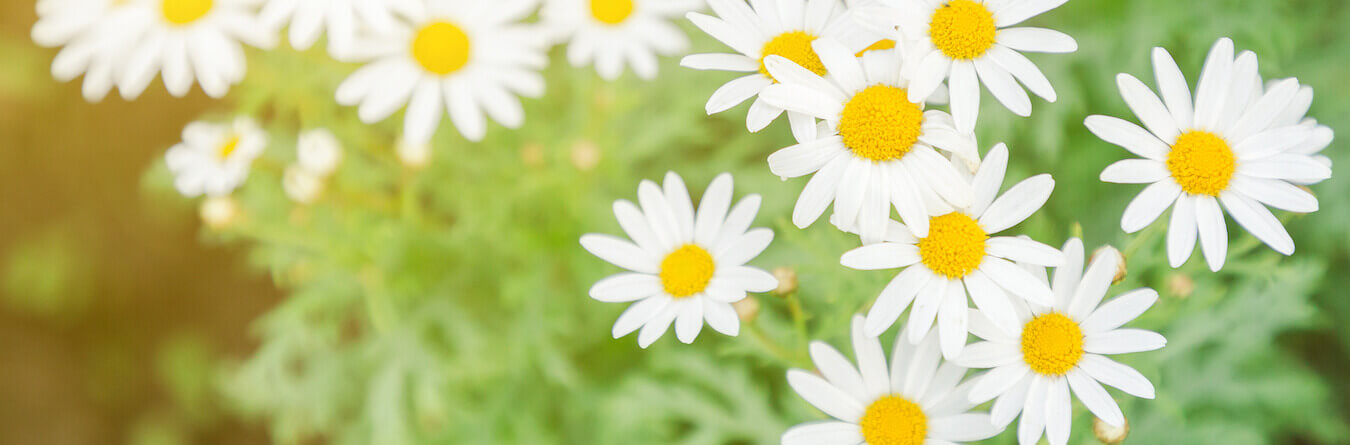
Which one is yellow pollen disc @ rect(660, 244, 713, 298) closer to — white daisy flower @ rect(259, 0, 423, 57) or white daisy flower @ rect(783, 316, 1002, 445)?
white daisy flower @ rect(783, 316, 1002, 445)

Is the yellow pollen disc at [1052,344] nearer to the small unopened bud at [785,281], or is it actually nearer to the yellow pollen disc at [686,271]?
the small unopened bud at [785,281]

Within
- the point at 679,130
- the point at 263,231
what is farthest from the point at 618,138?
the point at 263,231

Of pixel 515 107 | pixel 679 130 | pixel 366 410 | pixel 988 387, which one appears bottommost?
pixel 988 387

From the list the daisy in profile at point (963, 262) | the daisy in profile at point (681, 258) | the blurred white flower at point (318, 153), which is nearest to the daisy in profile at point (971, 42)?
the daisy in profile at point (963, 262)

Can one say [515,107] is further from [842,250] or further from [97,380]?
Answer: [97,380]

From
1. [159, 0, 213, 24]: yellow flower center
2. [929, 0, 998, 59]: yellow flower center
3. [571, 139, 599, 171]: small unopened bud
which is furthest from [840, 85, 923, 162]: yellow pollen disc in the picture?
[159, 0, 213, 24]: yellow flower center

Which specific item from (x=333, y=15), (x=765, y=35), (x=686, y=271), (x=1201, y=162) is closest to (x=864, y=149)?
(x=765, y=35)
